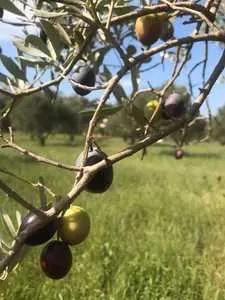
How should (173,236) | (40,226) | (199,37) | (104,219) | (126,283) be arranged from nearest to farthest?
1. (40,226)
2. (199,37)
3. (126,283)
4. (173,236)
5. (104,219)

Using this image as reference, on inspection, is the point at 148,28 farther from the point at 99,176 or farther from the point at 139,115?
the point at 99,176

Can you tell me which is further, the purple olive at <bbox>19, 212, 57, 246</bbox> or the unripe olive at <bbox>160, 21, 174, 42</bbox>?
the unripe olive at <bbox>160, 21, 174, 42</bbox>

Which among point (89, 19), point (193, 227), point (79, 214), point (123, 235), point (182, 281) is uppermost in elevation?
point (89, 19)

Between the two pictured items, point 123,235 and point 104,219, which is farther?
point 104,219

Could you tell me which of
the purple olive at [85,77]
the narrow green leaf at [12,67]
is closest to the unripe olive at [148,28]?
the purple olive at [85,77]

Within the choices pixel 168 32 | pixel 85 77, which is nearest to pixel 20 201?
pixel 85 77

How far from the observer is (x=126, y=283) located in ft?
14.3

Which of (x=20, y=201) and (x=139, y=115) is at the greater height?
(x=20, y=201)

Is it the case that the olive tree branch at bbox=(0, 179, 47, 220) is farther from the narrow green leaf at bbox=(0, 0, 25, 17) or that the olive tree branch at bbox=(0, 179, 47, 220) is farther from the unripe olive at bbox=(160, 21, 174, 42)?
the unripe olive at bbox=(160, 21, 174, 42)

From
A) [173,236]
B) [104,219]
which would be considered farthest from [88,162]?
[104,219]

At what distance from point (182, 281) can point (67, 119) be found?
32629 mm

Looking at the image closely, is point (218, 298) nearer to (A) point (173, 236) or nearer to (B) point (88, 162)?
(A) point (173, 236)

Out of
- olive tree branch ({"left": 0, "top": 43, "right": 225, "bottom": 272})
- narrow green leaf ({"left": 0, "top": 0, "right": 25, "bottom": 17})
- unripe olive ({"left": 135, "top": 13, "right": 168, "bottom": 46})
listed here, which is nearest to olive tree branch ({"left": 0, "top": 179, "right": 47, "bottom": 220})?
olive tree branch ({"left": 0, "top": 43, "right": 225, "bottom": 272})

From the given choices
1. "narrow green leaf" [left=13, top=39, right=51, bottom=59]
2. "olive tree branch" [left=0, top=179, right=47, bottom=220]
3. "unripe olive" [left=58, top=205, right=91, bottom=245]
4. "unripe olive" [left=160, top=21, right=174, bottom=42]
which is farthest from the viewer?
"unripe olive" [left=160, top=21, right=174, bottom=42]
